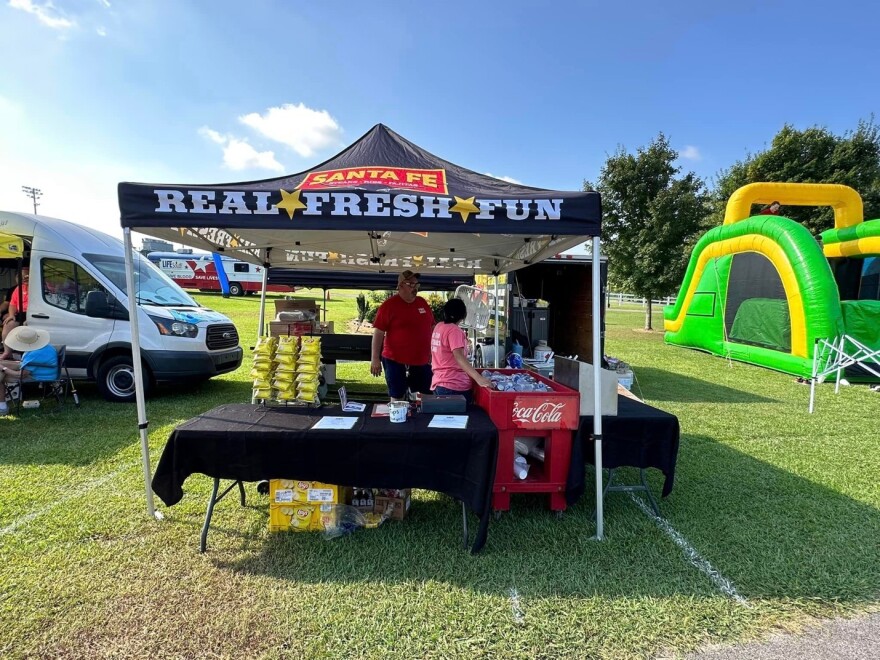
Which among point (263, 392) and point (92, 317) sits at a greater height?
point (92, 317)

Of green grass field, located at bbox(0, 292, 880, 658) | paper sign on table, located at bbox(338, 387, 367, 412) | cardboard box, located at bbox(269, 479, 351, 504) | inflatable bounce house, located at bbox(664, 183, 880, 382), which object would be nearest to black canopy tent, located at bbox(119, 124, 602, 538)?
green grass field, located at bbox(0, 292, 880, 658)

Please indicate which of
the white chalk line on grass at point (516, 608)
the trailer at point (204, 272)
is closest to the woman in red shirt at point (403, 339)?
the white chalk line on grass at point (516, 608)

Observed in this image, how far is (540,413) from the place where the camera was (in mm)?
2920

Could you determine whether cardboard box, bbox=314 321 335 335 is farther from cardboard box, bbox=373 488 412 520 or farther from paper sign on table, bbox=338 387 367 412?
cardboard box, bbox=373 488 412 520

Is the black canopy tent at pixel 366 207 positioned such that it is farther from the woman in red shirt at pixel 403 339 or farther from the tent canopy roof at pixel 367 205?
the woman in red shirt at pixel 403 339

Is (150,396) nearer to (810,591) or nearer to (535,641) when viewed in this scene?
(535,641)

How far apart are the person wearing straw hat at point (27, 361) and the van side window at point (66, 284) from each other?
2.02ft

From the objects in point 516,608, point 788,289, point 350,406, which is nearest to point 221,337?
point 350,406

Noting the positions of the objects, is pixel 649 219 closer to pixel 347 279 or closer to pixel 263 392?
pixel 347 279

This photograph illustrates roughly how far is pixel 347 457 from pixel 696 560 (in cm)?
227

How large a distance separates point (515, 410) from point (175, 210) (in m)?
2.48

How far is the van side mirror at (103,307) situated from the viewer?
5.80 metres

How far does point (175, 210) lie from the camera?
104 inches

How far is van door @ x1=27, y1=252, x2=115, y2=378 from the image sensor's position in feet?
18.8
